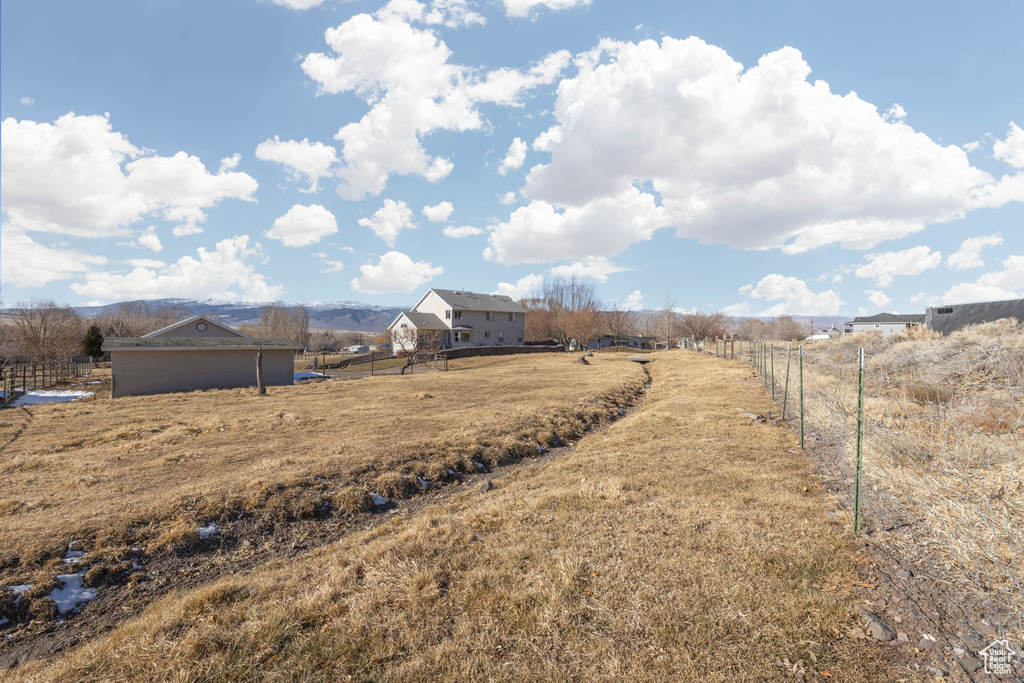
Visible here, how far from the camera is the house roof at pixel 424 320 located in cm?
5503

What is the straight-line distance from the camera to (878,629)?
11.4ft

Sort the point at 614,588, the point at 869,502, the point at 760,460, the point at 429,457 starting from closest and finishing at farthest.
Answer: the point at 614,588 < the point at 869,502 < the point at 760,460 < the point at 429,457

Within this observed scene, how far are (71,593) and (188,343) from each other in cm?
2534

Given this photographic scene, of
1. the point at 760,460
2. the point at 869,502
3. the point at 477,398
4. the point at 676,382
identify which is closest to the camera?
the point at 869,502

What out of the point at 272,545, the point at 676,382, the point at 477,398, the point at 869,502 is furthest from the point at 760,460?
the point at 676,382

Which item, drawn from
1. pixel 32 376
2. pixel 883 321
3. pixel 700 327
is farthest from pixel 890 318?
pixel 32 376

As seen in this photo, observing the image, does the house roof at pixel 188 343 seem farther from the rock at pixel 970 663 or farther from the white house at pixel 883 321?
the white house at pixel 883 321

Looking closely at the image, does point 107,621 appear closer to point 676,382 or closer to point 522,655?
point 522,655

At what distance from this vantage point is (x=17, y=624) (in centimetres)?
458

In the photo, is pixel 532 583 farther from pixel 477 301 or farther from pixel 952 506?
pixel 477 301

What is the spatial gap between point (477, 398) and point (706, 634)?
50.8 ft

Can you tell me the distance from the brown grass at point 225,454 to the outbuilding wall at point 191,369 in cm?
573

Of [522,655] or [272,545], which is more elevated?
[522,655]

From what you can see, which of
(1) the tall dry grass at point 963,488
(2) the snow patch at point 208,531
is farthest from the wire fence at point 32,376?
(1) the tall dry grass at point 963,488
